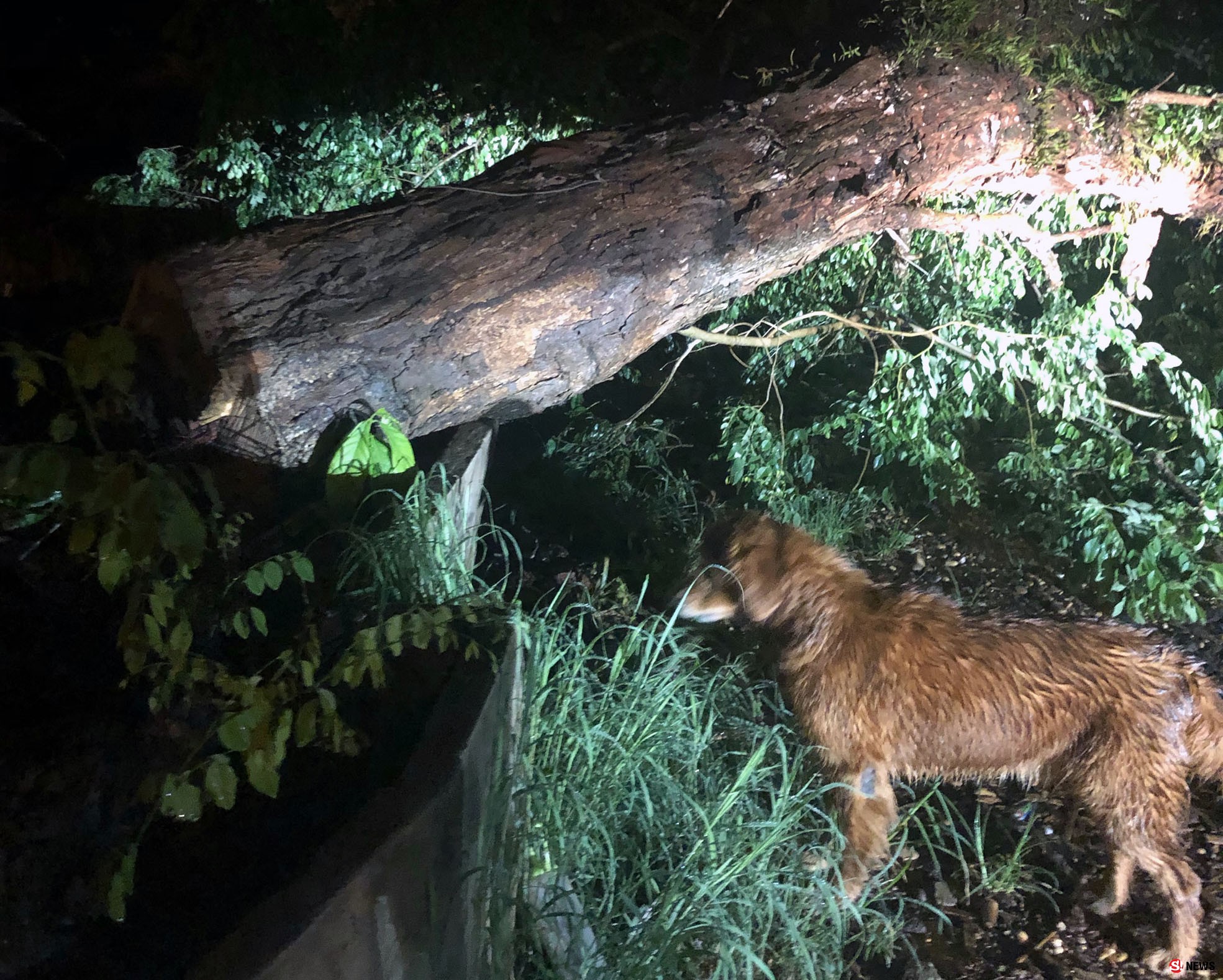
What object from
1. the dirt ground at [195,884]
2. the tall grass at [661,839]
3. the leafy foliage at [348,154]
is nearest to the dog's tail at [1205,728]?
the dirt ground at [195,884]

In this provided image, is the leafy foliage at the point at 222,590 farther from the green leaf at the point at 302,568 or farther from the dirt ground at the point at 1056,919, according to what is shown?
the dirt ground at the point at 1056,919

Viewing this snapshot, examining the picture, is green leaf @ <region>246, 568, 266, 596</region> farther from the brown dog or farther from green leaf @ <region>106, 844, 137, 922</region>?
the brown dog

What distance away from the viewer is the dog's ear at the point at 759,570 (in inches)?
98.5

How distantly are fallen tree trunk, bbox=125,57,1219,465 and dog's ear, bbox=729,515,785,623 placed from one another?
879mm

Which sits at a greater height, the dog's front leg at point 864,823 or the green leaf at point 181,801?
the green leaf at point 181,801

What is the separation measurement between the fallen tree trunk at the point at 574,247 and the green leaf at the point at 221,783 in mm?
1305

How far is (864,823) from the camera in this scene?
2.43 m

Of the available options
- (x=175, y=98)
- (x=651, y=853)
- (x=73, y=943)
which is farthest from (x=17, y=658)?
(x=175, y=98)

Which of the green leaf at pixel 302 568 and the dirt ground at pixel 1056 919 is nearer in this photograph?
the green leaf at pixel 302 568

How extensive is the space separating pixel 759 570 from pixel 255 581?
1452mm

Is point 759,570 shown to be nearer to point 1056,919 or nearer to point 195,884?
point 1056,919

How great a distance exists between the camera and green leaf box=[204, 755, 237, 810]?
4.37 ft

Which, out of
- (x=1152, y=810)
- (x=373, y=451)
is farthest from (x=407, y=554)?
(x=1152, y=810)
